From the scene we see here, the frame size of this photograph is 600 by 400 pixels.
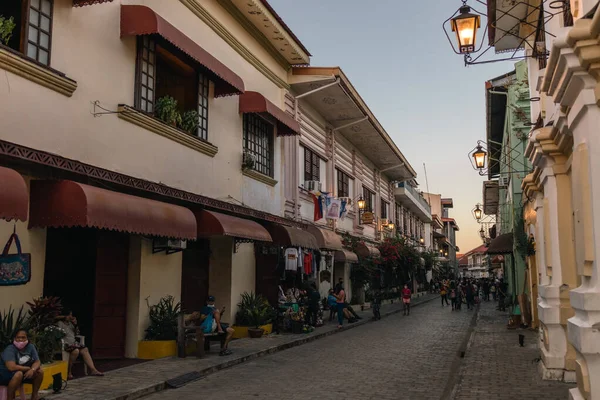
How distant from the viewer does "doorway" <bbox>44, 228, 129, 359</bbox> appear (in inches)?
449

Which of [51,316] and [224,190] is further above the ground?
[224,190]

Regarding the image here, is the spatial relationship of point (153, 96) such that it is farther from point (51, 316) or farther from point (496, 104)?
point (496, 104)

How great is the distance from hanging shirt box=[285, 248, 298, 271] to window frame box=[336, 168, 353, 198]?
827cm

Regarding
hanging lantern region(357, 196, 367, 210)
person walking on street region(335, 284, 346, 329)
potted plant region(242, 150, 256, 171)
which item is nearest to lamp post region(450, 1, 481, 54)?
potted plant region(242, 150, 256, 171)

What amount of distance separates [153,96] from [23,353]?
6079mm

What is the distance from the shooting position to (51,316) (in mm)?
8883

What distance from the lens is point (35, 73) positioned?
335 inches

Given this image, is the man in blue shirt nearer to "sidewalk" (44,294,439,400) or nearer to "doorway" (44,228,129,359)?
"sidewalk" (44,294,439,400)

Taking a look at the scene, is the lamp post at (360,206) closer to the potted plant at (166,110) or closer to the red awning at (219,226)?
the red awning at (219,226)

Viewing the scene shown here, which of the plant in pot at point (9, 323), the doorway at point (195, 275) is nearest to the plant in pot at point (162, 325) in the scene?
the doorway at point (195, 275)

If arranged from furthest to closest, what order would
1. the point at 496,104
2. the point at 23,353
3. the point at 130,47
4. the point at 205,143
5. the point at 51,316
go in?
1. the point at 496,104
2. the point at 205,143
3. the point at 130,47
4. the point at 51,316
5. the point at 23,353

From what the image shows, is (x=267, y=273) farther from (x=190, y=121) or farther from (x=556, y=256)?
(x=556, y=256)

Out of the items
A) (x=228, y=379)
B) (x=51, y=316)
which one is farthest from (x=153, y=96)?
(x=228, y=379)

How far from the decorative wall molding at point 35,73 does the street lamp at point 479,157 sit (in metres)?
10.6
